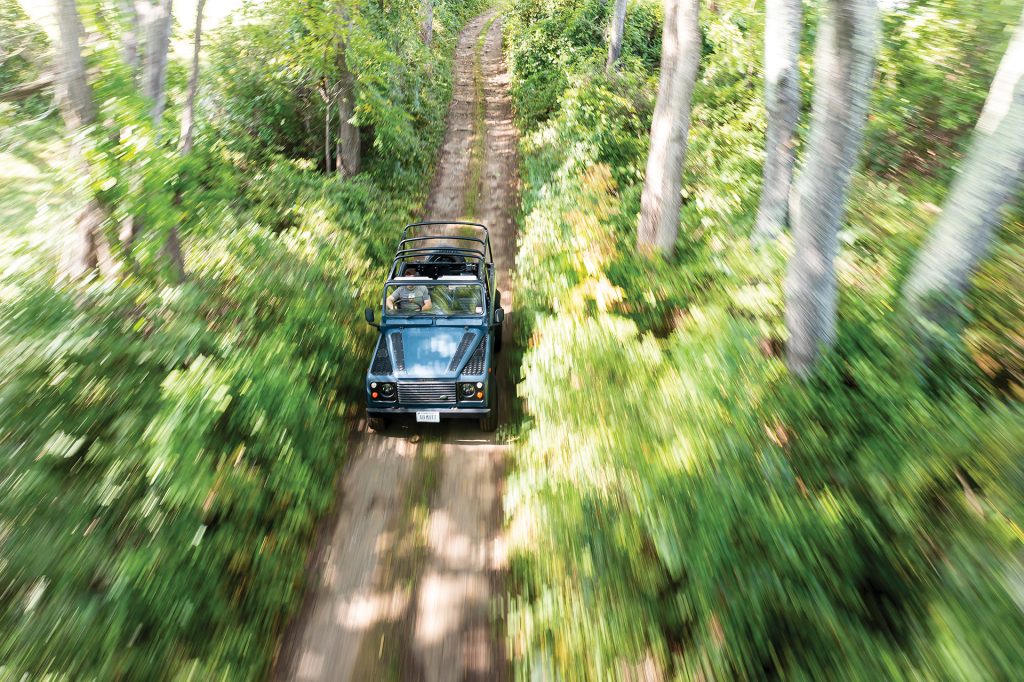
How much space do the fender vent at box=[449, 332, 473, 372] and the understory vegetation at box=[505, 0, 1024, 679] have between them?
995mm

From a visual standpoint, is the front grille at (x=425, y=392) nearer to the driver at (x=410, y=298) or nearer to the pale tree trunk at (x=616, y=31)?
the driver at (x=410, y=298)

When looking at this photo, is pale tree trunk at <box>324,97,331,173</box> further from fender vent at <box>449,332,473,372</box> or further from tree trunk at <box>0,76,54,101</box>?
fender vent at <box>449,332,473,372</box>

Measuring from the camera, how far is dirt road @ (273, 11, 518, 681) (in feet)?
15.4

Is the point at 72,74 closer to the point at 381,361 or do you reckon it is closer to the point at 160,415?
the point at 160,415

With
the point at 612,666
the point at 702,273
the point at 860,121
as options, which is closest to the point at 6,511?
the point at 612,666

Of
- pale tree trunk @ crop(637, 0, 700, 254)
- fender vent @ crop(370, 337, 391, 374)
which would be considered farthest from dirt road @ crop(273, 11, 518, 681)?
→ pale tree trunk @ crop(637, 0, 700, 254)

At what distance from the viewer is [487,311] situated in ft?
25.0

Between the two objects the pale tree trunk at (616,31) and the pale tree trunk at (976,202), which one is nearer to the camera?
the pale tree trunk at (976,202)

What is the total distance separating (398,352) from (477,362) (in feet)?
3.57

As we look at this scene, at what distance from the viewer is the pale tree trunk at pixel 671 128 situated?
24.2 ft

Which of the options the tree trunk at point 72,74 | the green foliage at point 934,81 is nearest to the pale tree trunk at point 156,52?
the tree trunk at point 72,74

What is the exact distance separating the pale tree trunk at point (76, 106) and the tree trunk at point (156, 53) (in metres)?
0.90

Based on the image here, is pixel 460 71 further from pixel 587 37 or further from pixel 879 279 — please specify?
pixel 879 279

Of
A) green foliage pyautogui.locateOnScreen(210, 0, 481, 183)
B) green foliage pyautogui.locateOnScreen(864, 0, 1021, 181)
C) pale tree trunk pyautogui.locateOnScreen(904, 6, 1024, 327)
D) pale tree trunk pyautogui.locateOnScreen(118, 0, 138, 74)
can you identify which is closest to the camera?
pale tree trunk pyautogui.locateOnScreen(904, 6, 1024, 327)
